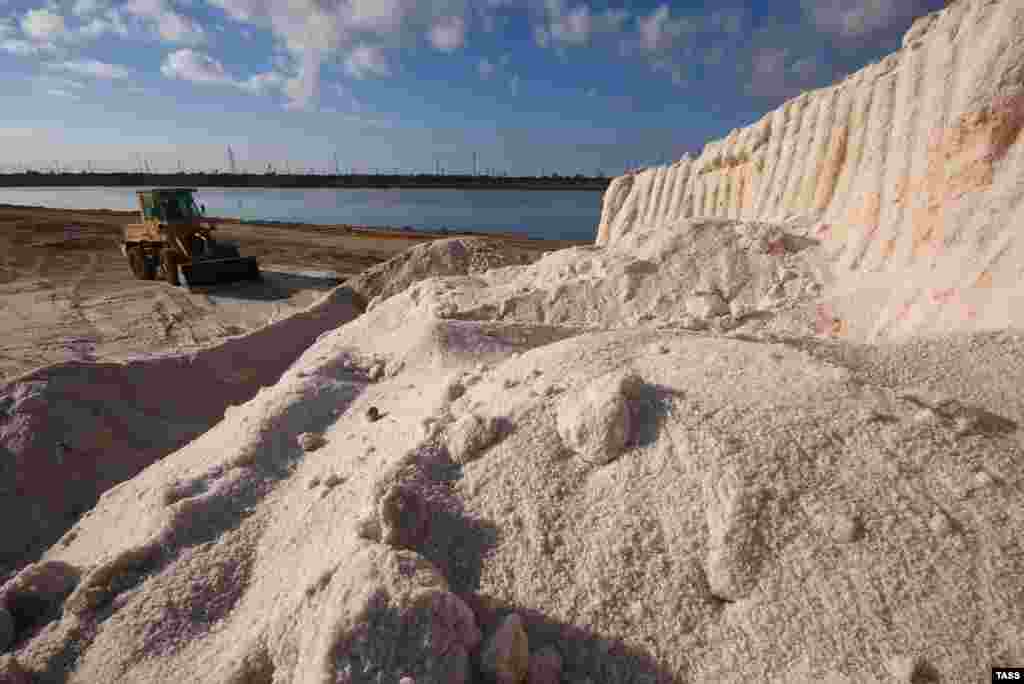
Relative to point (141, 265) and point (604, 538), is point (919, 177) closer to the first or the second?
point (604, 538)

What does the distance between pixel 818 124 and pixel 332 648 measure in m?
4.73

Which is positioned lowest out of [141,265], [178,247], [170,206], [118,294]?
[118,294]

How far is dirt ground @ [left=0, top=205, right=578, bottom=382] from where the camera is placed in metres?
7.60

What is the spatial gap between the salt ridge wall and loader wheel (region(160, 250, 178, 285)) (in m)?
11.0

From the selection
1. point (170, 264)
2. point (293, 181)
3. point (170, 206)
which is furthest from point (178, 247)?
point (293, 181)

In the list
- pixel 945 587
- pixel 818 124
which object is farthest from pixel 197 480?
pixel 818 124

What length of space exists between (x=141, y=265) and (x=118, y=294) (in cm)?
163

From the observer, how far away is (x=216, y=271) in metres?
10.9

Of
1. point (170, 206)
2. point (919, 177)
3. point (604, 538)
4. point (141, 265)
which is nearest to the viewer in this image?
point (604, 538)

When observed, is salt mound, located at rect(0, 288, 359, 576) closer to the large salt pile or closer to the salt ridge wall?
the large salt pile

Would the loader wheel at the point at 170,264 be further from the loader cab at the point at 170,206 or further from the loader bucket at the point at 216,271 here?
the loader cab at the point at 170,206

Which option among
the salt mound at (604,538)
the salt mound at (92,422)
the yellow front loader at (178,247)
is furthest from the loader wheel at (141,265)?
the salt mound at (604,538)

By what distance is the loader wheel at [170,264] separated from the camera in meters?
11.3

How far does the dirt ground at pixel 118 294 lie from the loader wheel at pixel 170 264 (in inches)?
9.6
